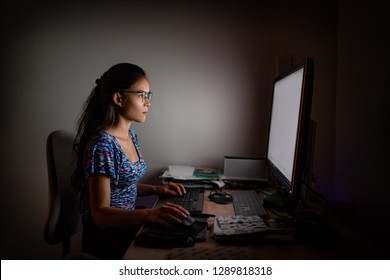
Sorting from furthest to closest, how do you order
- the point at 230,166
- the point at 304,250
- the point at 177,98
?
the point at 177,98 < the point at 230,166 < the point at 304,250

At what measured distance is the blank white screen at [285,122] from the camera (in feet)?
3.61

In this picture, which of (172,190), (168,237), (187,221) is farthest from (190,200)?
(168,237)

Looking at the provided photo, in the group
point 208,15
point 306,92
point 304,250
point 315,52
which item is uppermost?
point 208,15

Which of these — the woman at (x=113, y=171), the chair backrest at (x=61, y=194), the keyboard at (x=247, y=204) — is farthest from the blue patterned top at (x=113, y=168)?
the keyboard at (x=247, y=204)

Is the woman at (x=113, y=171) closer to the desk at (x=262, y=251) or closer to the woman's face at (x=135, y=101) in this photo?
the woman's face at (x=135, y=101)

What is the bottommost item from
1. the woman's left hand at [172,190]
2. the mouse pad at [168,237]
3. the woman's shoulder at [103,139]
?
the mouse pad at [168,237]

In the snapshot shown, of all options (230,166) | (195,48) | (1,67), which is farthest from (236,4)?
(1,67)

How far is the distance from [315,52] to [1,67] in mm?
1871

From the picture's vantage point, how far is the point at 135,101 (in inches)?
53.1

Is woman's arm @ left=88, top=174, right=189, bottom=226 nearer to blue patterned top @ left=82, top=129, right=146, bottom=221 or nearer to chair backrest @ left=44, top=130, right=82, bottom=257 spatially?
blue patterned top @ left=82, top=129, right=146, bottom=221

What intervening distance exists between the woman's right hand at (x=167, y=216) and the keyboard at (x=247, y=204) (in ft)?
0.94

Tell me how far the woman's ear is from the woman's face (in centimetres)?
1

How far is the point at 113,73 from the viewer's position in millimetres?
1354

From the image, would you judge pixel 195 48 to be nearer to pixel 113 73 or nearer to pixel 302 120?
pixel 113 73
